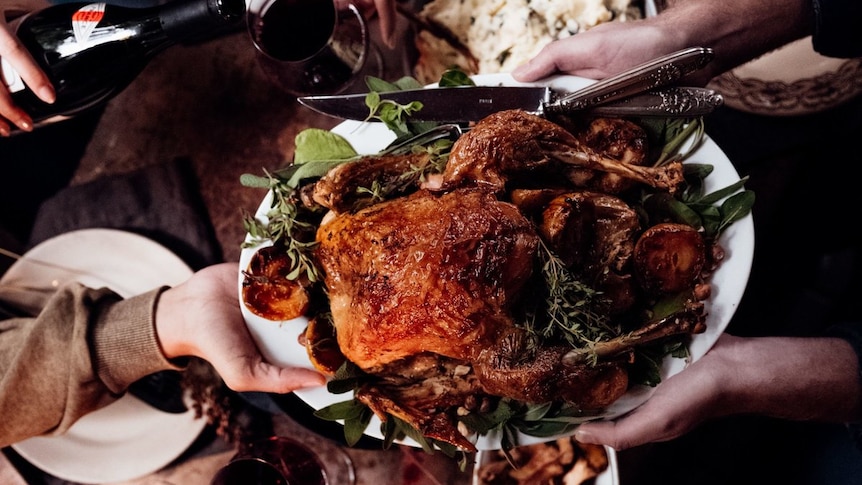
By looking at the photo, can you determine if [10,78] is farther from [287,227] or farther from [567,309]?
[567,309]

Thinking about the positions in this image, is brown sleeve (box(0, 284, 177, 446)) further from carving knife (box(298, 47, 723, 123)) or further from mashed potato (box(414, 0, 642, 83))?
mashed potato (box(414, 0, 642, 83))

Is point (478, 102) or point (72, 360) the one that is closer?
point (478, 102)

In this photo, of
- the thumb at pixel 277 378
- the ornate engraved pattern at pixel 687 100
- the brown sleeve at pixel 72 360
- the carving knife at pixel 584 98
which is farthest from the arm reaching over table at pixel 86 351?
the ornate engraved pattern at pixel 687 100

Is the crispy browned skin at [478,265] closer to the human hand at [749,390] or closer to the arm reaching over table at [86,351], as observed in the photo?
the human hand at [749,390]

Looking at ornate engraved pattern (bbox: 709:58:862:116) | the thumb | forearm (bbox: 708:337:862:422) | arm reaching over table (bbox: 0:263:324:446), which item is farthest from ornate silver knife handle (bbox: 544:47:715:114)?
arm reaching over table (bbox: 0:263:324:446)

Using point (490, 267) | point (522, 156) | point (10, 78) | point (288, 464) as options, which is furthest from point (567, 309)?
point (10, 78)
